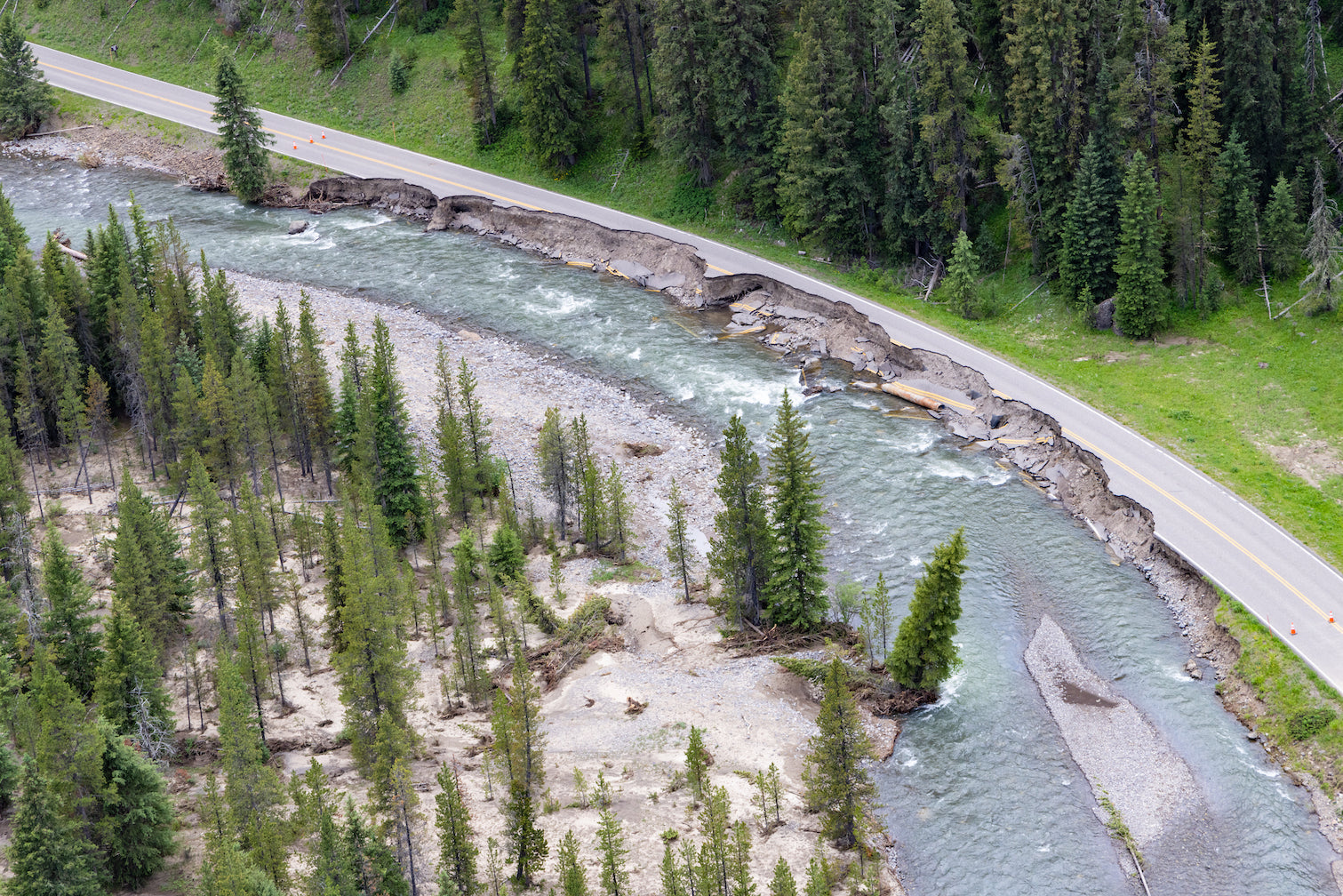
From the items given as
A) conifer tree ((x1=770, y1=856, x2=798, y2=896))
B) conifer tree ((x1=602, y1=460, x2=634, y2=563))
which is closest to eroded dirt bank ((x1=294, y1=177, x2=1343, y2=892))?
conifer tree ((x1=770, y1=856, x2=798, y2=896))

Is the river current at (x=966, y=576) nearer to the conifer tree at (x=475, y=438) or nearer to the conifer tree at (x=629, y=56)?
the conifer tree at (x=475, y=438)

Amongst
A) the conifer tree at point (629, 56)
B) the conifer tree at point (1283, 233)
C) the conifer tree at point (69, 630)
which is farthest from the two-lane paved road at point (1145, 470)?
the conifer tree at point (69, 630)

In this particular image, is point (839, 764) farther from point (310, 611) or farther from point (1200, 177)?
point (1200, 177)

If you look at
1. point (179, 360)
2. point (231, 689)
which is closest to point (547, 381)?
point (179, 360)

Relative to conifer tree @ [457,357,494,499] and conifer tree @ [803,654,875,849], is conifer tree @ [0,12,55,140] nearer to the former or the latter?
conifer tree @ [457,357,494,499]

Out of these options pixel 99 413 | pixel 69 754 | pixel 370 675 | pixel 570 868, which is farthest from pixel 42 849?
pixel 99 413
